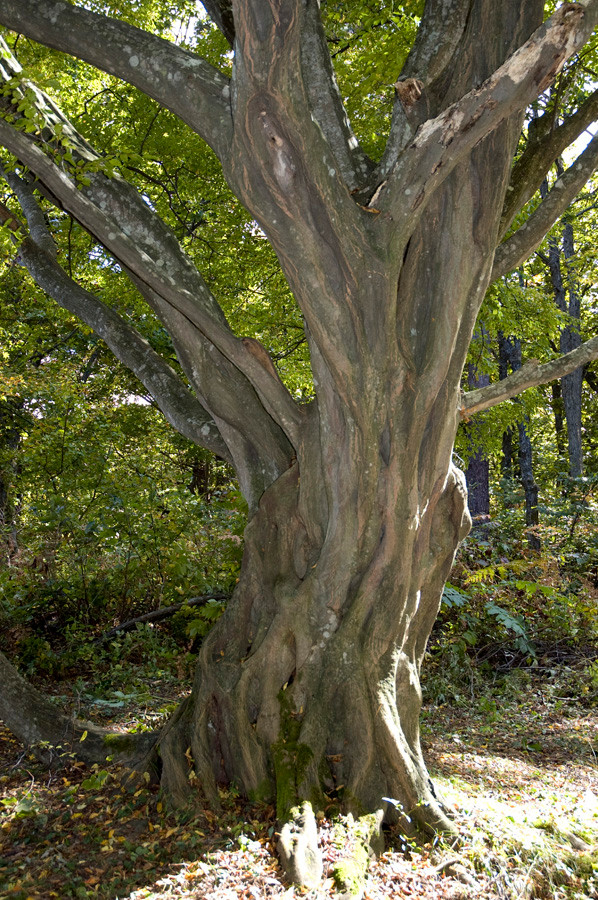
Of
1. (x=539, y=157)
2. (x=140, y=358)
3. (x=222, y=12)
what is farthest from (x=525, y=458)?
(x=222, y=12)

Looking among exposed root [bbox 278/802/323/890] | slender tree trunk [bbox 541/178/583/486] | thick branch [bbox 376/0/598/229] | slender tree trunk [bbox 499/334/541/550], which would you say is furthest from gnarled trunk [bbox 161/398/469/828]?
slender tree trunk [bbox 541/178/583/486]

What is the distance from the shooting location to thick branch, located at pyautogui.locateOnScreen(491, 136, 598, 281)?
4.60 meters

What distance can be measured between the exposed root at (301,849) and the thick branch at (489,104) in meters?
3.33

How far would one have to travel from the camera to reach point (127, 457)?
10008 mm

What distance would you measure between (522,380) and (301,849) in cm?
307

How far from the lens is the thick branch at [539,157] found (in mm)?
4355

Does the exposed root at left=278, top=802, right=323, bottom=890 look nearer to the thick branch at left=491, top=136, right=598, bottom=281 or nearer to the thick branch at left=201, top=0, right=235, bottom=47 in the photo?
the thick branch at left=491, top=136, right=598, bottom=281

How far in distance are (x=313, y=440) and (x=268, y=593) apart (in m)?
1.05

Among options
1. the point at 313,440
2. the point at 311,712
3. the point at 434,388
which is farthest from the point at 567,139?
the point at 311,712

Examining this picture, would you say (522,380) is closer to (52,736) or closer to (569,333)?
(52,736)

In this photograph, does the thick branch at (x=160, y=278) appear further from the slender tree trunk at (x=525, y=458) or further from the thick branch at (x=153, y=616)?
the slender tree trunk at (x=525, y=458)

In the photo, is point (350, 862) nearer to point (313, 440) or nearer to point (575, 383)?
point (313, 440)

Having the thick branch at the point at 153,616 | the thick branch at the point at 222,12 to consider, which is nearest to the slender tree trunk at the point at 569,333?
the thick branch at the point at 153,616

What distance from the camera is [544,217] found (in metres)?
4.59
